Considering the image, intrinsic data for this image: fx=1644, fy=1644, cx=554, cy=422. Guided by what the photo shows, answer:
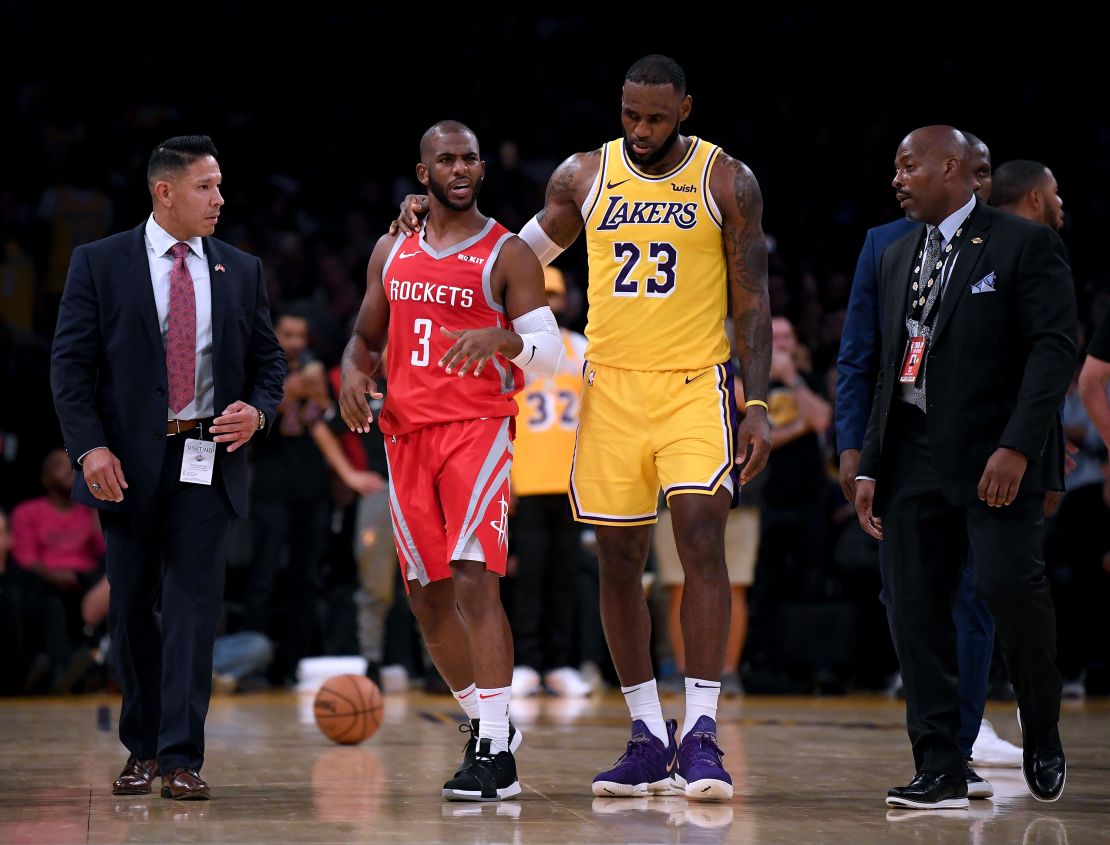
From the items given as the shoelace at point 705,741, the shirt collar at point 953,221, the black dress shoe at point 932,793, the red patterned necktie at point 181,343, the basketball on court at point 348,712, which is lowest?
the basketball on court at point 348,712

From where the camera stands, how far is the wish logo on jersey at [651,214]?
553cm

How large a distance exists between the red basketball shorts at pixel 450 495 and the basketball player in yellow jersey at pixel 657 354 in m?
0.30

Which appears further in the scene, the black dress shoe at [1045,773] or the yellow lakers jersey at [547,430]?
the yellow lakers jersey at [547,430]

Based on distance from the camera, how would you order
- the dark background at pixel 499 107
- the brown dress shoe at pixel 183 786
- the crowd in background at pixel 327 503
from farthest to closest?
the dark background at pixel 499 107, the crowd in background at pixel 327 503, the brown dress shoe at pixel 183 786

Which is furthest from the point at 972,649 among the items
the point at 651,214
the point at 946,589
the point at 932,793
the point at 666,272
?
the point at 651,214

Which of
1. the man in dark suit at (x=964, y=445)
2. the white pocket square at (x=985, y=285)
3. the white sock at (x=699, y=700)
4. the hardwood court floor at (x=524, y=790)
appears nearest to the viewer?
the hardwood court floor at (x=524, y=790)

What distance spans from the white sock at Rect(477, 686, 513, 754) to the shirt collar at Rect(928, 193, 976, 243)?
203 centimetres

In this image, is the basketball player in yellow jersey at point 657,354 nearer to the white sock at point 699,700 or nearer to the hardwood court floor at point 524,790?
the white sock at point 699,700

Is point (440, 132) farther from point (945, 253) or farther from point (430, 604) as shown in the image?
point (945, 253)

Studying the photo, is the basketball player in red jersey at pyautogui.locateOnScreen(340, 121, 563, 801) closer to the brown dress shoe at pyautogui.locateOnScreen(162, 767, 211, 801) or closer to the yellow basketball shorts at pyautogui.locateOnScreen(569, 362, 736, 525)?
the yellow basketball shorts at pyautogui.locateOnScreen(569, 362, 736, 525)

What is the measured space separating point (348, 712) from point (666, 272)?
8.60 ft

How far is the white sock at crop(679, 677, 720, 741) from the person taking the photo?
5281mm

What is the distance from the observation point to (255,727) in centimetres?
792

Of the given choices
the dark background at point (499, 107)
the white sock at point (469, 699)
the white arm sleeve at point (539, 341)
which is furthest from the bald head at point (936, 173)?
the dark background at point (499, 107)
